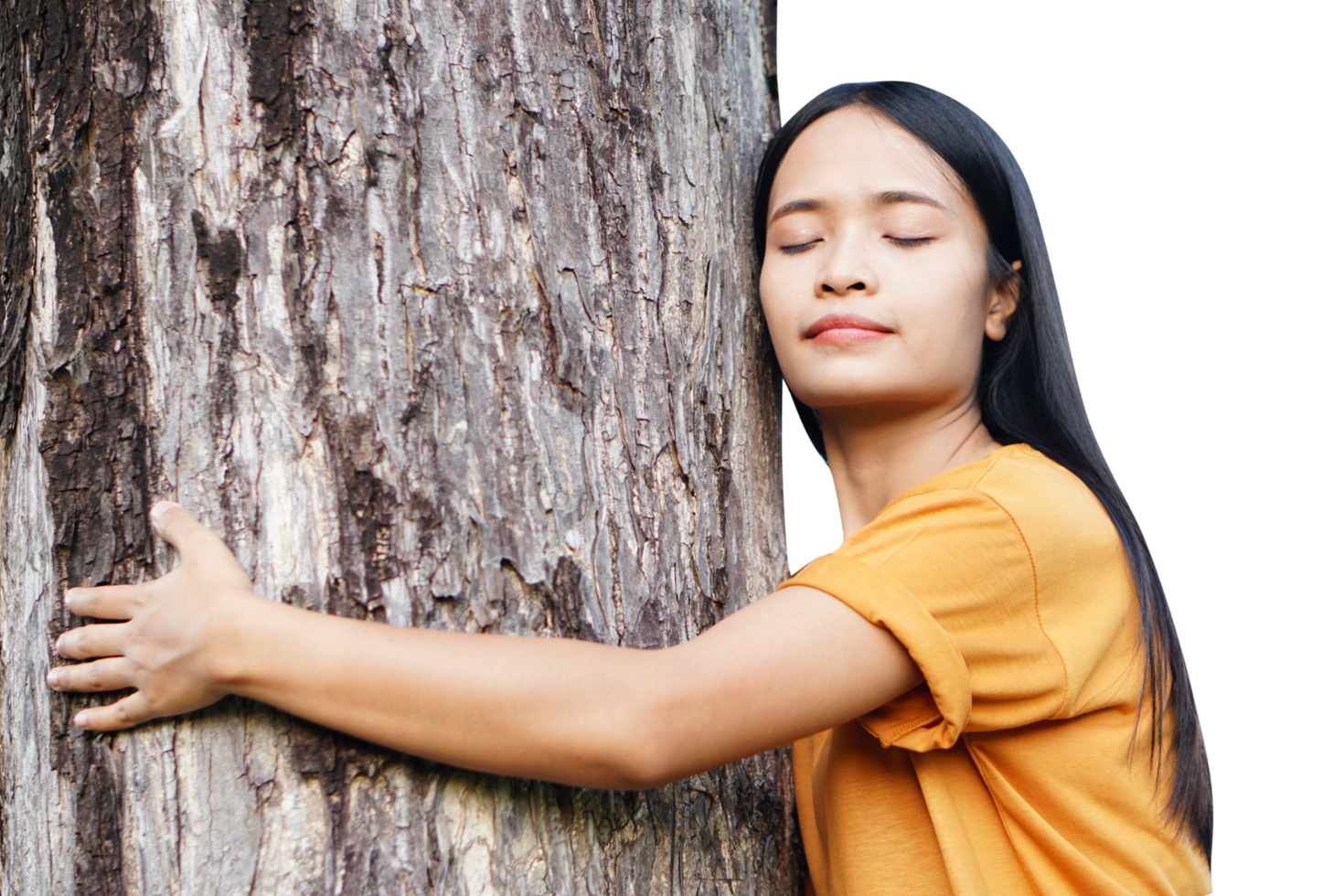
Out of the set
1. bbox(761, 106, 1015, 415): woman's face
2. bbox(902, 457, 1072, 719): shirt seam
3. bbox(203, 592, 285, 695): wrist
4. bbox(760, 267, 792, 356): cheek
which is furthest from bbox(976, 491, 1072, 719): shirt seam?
bbox(203, 592, 285, 695): wrist

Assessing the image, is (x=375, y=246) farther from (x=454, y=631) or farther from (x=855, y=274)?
(x=855, y=274)

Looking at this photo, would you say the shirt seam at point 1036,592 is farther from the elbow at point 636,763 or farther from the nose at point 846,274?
the elbow at point 636,763

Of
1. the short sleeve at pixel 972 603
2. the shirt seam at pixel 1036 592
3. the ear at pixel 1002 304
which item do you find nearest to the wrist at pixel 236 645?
the short sleeve at pixel 972 603

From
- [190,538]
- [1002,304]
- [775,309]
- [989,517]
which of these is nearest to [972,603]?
[989,517]

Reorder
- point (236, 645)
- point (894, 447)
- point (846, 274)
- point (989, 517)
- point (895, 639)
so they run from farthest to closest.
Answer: point (894, 447)
point (846, 274)
point (989, 517)
point (895, 639)
point (236, 645)

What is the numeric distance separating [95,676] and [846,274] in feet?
3.84

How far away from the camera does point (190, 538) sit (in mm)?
1233

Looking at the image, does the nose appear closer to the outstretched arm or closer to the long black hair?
the long black hair

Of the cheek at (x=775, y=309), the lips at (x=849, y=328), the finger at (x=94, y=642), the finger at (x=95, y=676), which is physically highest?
the cheek at (x=775, y=309)

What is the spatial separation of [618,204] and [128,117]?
63 centimetres

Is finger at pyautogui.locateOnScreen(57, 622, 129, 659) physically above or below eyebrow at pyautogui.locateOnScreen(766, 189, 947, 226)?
below

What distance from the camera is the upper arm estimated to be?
1232 millimetres

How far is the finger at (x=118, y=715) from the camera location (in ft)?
4.00

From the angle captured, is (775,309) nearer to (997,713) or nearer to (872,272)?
(872,272)
